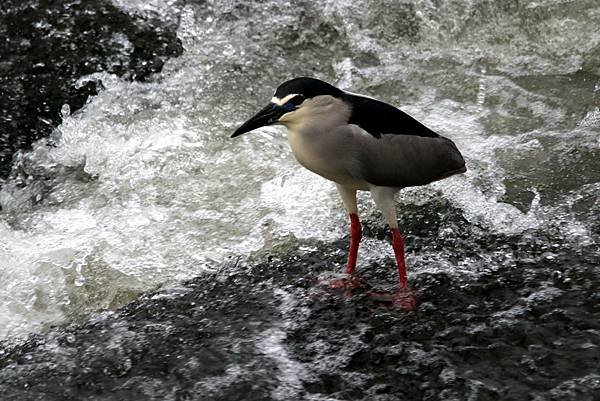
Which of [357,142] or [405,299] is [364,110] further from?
[405,299]

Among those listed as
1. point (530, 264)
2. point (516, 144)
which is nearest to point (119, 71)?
point (516, 144)

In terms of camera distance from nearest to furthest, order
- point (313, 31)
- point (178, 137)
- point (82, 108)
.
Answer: point (178, 137), point (82, 108), point (313, 31)

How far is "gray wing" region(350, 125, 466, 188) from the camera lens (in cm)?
347

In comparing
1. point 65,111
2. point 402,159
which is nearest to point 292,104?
point 402,159

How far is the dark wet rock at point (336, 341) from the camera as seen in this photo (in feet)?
10.4

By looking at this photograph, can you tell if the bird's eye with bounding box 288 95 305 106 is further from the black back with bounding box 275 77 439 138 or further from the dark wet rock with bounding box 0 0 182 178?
the dark wet rock with bounding box 0 0 182 178

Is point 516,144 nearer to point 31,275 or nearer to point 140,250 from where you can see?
point 140,250

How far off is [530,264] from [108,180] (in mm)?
2036

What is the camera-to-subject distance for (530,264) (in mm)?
3779

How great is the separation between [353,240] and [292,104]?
0.71 m

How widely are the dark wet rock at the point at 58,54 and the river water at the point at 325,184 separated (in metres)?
0.09

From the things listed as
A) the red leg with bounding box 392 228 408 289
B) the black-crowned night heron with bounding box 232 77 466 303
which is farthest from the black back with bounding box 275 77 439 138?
the red leg with bounding box 392 228 408 289

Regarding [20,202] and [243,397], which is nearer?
[243,397]

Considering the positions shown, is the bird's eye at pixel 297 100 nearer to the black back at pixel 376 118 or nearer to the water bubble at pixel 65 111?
the black back at pixel 376 118
